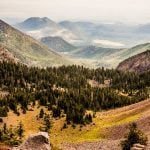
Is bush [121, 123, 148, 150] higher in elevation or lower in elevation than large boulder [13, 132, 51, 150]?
lower

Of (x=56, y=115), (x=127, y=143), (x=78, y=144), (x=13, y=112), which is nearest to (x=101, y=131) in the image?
(x=78, y=144)

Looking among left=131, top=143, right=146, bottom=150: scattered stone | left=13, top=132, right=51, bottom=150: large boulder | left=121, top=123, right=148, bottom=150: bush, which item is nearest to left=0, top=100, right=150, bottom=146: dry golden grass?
left=121, top=123, right=148, bottom=150: bush

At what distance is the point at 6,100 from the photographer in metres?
197

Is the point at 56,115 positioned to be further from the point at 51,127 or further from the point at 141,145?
the point at 141,145

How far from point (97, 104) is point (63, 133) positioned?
56442 millimetres

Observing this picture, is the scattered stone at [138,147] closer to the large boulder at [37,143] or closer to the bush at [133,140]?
the bush at [133,140]

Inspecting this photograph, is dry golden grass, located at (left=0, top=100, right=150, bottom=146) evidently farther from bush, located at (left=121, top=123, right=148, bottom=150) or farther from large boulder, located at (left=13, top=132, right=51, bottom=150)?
large boulder, located at (left=13, top=132, right=51, bottom=150)

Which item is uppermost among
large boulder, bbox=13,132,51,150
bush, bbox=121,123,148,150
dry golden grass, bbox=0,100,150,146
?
large boulder, bbox=13,132,51,150

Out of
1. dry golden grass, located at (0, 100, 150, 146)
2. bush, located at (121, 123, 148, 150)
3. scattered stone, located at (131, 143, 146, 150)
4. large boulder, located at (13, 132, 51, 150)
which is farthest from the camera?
dry golden grass, located at (0, 100, 150, 146)

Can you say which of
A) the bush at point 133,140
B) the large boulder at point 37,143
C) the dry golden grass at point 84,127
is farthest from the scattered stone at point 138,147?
the dry golden grass at point 84,127

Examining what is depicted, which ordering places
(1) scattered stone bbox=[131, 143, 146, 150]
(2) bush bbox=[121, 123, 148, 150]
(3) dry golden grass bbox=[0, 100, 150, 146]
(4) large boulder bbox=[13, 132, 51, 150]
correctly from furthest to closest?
(3) dry golden grass bbox=[0, 100, 150, 146], (2) bush bbox=[121, 123, 148, 150], (1) scattered stone bbox=[131, 143, 146, 150], (4) large boulder bbox=[13, 132, 51, 150]

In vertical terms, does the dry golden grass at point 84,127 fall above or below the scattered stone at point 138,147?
below

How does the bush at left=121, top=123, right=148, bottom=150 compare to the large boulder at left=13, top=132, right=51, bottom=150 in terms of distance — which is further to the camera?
the bush at left=121, top=123, right=148, bottom=150

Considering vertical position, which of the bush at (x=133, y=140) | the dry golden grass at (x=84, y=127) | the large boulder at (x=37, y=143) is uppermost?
the large boulder at (x=37, y=143)
